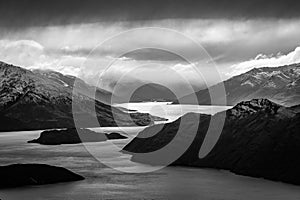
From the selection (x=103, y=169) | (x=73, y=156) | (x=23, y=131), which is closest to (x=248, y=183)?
(x=103, y=169)

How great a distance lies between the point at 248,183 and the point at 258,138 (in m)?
8.11

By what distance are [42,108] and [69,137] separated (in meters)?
58.3

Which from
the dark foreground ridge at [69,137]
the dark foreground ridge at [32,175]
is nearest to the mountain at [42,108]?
the dark foreground ridge at [69,137]

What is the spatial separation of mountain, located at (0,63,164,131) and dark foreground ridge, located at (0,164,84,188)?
95.9 meters

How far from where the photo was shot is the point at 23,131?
136375 millimetres

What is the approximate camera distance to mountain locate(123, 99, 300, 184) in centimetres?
4578

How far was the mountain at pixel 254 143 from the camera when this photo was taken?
4578cm

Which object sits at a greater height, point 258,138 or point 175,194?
point 258,138

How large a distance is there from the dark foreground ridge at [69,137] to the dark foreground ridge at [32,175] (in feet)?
163

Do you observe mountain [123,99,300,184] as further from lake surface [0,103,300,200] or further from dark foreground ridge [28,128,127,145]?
dark foreground ridge [28,128,127,145]

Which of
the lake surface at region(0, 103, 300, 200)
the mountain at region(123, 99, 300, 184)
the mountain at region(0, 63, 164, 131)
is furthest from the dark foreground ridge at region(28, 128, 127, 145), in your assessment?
the lake surface at region(0, 103, 300, 200)

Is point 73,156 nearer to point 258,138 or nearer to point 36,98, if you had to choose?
point 258,138

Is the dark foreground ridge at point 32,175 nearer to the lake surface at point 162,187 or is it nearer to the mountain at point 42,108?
the lake surface at point 162,187

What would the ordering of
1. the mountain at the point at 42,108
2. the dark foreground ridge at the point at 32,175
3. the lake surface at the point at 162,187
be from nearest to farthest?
the lake surface at the point at 162,187 < the dark foreground ridge at the point at 32,175 < the mountain at the point at 42,108
